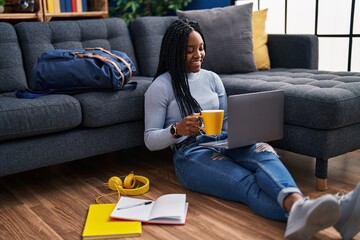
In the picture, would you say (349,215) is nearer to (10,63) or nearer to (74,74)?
(74,74)

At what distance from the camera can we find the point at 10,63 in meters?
2.51

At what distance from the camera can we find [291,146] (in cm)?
214

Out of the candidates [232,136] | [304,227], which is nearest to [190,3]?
[232,136]

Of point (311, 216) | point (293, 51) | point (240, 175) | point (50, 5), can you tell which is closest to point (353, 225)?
point (311, 216)

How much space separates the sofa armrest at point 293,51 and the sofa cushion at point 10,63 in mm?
1672

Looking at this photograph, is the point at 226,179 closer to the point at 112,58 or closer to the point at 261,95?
the point at 261,95

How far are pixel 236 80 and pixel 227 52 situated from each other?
37 cm

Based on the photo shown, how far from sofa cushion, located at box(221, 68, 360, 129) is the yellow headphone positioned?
Result: 2.35 feet

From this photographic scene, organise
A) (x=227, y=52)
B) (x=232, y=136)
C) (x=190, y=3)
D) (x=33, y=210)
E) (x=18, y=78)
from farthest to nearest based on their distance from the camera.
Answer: (x=190, y=3) → (x=227, y=52) → (x=18, y=78) → (x=33, y=210) → (x=232, y=136)

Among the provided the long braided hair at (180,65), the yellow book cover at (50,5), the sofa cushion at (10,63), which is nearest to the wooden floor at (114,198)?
the long braided hair at (180,65)

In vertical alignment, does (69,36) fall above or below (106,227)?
above

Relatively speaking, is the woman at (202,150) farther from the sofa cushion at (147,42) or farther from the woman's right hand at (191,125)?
Answer: the sofa cushion at (147,42)

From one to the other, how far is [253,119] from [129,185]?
71 centimetres

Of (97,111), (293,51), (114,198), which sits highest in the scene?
(293,51)
